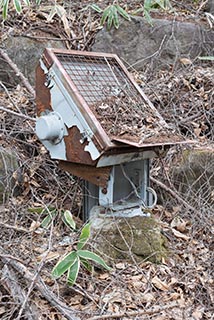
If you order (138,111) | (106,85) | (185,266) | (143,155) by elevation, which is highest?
(106,85)

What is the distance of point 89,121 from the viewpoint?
7.39ft

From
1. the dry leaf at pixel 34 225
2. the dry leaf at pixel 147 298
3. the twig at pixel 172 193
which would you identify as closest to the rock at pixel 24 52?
the twig at pixel 172 193

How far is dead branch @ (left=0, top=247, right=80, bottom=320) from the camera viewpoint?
6.19ft

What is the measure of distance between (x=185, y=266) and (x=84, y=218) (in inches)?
22.4

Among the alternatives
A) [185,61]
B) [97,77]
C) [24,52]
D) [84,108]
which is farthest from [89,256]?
[185,61]

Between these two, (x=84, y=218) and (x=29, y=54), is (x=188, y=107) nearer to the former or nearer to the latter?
(x=29, y=54)

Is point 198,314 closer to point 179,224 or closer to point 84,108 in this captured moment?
point 179,224

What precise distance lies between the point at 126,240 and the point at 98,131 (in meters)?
0.54

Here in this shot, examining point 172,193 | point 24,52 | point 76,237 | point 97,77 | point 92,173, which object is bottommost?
point 172,193

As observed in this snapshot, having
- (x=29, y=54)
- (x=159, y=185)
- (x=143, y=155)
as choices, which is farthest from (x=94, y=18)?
(x=143, y=155)

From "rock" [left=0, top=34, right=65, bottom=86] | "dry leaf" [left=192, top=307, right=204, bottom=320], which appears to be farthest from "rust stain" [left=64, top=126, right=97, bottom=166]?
"rock" [left=0, top=34, right=65, bottom=86]

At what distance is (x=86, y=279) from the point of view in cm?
215

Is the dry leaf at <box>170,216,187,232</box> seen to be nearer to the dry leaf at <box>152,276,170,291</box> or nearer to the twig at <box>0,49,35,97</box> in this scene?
the dry leaf at <box>152,276,170,291</box>

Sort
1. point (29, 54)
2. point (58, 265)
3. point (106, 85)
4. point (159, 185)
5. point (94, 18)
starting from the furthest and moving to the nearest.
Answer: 1. point (94, 18)
2. point (29, 54)
3. point (159, 185)
4. point (106, 85)
5. point (58, 265)
